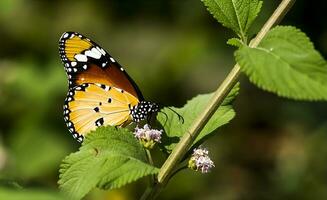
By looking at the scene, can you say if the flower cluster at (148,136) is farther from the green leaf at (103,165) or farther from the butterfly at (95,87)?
the butterfly at (95,87)

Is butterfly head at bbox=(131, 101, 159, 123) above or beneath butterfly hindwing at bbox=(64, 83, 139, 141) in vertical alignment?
beneath

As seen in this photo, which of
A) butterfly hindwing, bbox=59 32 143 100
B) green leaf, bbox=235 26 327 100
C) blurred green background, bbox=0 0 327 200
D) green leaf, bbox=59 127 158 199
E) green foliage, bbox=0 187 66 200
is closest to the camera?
green foliage, bbox=0 187 66 200

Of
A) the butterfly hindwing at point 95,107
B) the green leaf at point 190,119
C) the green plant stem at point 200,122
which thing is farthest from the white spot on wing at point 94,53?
the green plant stem at point 200,122

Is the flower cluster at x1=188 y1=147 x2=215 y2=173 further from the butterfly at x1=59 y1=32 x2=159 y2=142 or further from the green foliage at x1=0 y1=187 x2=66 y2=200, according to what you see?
the green foliage at x1=0 y1=187 x2=66 y2=200

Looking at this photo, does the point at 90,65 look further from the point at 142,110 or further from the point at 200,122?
the point at 200,122

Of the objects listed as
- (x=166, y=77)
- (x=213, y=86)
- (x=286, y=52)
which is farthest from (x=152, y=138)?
(x=213, y=86)

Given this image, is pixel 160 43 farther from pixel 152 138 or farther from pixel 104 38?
pixel 152 138

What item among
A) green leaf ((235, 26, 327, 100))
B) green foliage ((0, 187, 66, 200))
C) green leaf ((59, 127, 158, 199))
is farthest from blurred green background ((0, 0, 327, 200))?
→ green foliage ((0, 187, 66, 200))
